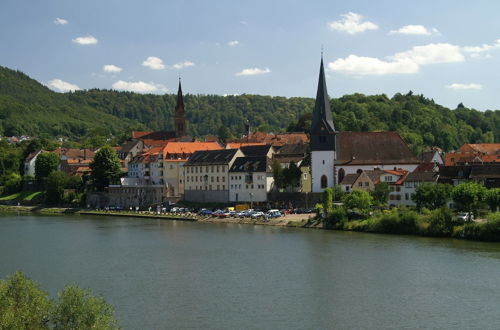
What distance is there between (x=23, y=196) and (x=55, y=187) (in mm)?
10120

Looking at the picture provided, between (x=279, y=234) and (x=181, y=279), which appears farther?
(x=279, y=234)

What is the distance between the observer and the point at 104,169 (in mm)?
95062

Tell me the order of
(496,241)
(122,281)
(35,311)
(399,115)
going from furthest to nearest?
(399,115)
(496,241)
(122,281)
(35,311)

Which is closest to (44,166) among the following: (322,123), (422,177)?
(322,123)

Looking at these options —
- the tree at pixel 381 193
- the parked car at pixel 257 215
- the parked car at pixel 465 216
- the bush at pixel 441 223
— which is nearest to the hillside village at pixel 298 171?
the tree at pixel 381 193

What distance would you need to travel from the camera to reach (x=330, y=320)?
99.6ft

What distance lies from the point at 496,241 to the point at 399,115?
274 feet

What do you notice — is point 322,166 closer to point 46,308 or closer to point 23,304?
point 46,308

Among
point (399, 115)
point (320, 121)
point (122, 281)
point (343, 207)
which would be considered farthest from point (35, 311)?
point (399, 115)

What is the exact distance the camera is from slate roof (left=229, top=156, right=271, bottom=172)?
256 ft

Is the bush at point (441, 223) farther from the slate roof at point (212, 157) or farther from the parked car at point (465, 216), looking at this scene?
the slate roof at point (212, 157)

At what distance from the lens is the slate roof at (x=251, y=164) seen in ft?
256

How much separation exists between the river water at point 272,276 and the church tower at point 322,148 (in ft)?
53.4

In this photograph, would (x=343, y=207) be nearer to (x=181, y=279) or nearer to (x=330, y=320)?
(x=181, y=279)
